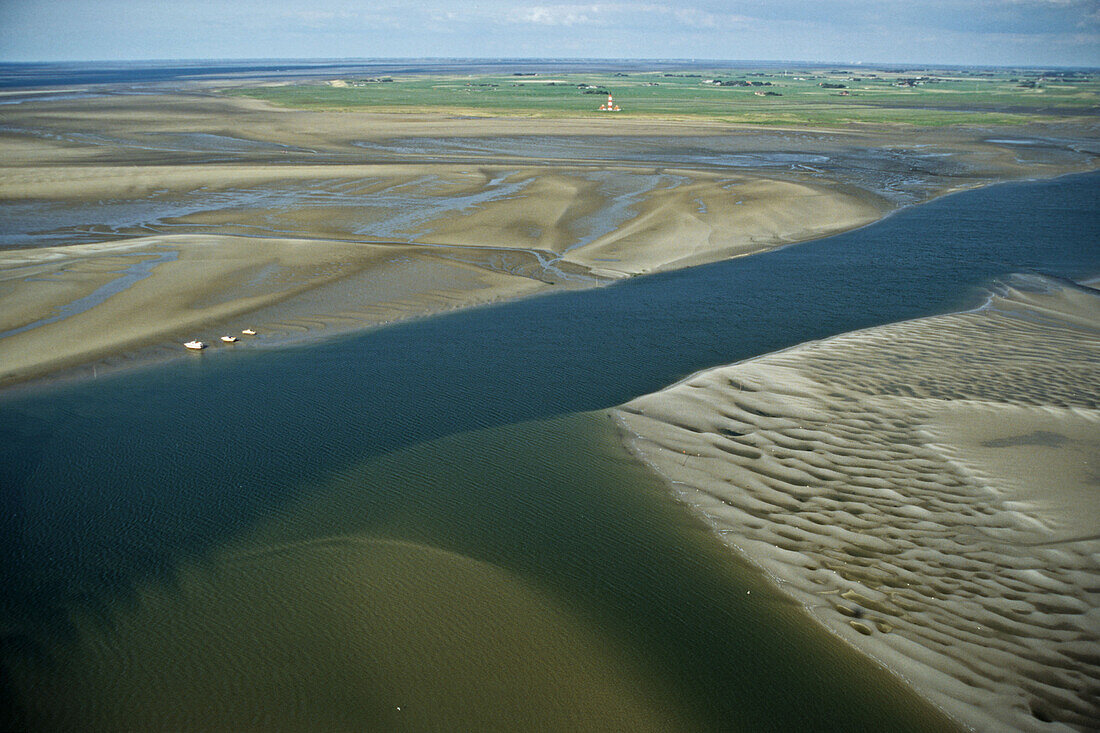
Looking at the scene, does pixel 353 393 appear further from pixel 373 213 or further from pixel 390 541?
pixel 373 213

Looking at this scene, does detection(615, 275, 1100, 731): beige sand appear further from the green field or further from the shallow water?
the green field

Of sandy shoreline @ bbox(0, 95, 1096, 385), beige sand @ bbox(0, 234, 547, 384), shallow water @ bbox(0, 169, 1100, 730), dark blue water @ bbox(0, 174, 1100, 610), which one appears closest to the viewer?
shallow water @ bbox(0, 169, 1100, 730)

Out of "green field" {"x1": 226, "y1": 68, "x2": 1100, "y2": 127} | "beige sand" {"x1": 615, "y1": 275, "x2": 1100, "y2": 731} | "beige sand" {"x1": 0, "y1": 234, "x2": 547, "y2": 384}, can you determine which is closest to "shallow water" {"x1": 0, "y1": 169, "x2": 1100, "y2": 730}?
"beige sand" {"x1": 615, "y1": 275, "x2": 1100, "y2": 731}

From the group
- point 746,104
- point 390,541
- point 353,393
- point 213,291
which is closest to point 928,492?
point 390,541

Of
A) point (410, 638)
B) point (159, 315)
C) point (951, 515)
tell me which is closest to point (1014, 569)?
point (951, 515)

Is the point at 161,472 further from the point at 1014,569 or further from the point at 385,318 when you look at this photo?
the point at 1014,569

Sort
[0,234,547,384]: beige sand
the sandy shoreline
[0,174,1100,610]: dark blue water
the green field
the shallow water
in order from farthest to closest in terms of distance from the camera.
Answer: the green field < the sandy shoreline < [0,234,547,384]: beige sand < [0,174,1100,610]: dark blue water < the shallow water
